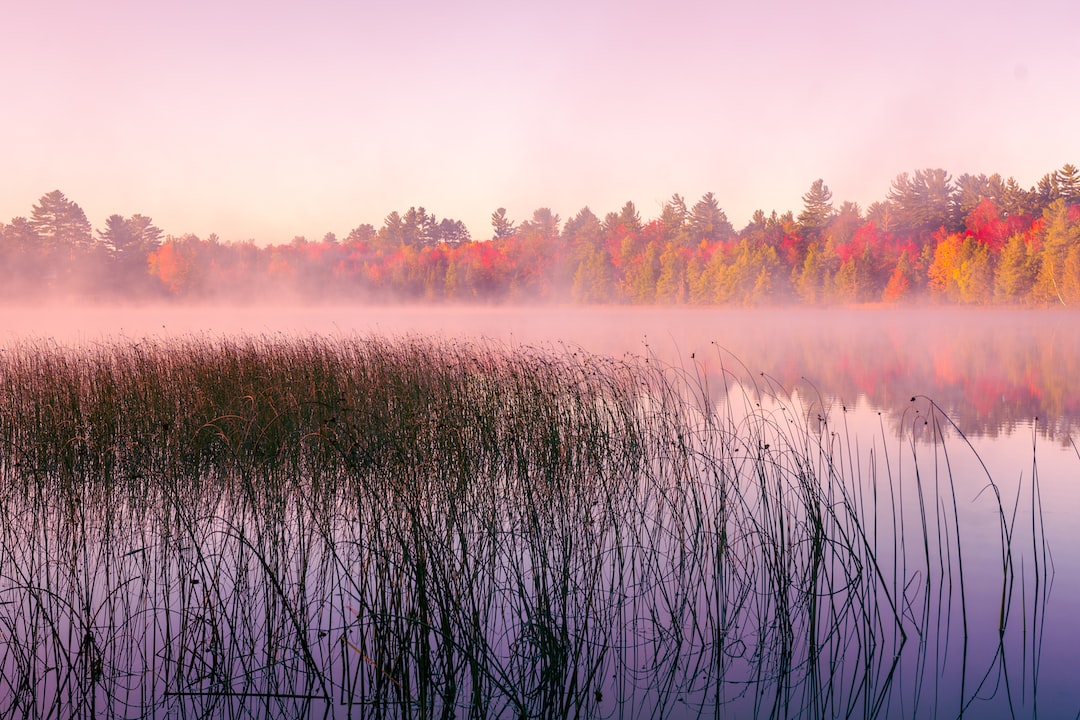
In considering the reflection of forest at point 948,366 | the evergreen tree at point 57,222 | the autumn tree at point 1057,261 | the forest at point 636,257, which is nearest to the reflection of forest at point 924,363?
the reflection of forest at point 948,366

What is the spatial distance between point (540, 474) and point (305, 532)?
2.06 metres

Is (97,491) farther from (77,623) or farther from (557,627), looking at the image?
(557,627)

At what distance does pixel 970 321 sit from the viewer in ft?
145

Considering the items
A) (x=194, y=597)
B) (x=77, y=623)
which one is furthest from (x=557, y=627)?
(x=77, y=623)

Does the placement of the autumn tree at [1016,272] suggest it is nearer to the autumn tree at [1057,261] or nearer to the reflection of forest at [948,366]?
the autumn tree at [1057,261]

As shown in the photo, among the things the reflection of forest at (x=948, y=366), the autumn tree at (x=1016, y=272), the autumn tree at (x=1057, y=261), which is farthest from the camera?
the autumn tree at (x=1016, y=272)

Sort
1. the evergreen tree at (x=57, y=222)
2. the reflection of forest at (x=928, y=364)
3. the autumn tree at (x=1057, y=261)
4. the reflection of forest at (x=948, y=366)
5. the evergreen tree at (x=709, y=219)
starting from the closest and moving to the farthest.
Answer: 1. the reflection of forest at (x=948, y=366)
2. the reflection of forest at (x=928, y=364)
3. the autumn tree at (x=1057, y=261)
4. the evergreen tree at (x=57, y=222)
5. the evergreen tree at (x=709, y=219)

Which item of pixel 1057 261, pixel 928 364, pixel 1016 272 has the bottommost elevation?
pixel 928 364

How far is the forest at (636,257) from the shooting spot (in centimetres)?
5469

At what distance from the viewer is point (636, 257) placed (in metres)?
76.8

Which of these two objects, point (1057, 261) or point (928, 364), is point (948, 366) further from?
point (1057, 261)

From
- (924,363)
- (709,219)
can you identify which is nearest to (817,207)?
(709,219)

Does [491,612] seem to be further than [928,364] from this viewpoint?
No

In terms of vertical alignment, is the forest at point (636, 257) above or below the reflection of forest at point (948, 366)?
above
